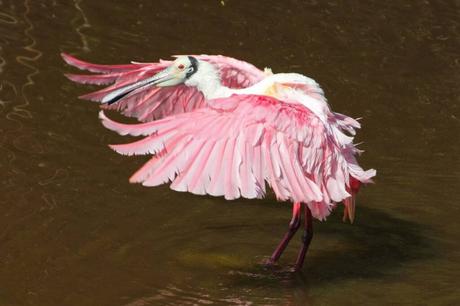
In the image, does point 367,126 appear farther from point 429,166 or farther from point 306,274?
point 306,274

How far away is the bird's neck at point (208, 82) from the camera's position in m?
8.12

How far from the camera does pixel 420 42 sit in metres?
12.5

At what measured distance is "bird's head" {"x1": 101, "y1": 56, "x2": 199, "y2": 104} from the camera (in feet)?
27.0

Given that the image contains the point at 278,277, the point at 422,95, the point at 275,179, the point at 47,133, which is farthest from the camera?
the point at 422,95

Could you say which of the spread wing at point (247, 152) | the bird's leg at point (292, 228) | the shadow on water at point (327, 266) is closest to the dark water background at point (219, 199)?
the shadow on water at point (327, 266)

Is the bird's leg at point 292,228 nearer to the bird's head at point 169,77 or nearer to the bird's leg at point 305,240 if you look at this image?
the bird's leg at point 305,240

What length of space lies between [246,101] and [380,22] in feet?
18.7

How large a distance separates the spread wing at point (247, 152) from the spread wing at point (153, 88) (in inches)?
37.3

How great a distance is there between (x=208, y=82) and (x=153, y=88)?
0.63 metres

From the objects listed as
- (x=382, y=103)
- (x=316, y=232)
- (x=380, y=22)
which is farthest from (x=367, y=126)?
(x=380, y=22)

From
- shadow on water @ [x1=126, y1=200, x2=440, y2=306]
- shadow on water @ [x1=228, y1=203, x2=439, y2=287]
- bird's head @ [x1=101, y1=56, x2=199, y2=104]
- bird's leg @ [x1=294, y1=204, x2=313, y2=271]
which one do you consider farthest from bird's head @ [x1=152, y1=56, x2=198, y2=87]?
shadow on water @ [x1=228, y1=203, x2=439, y2=287]

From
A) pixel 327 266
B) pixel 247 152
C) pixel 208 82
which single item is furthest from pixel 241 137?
pixel 327 266

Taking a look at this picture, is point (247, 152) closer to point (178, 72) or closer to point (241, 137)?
point (241, 137)

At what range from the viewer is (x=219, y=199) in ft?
29.8
